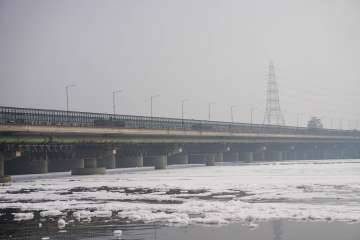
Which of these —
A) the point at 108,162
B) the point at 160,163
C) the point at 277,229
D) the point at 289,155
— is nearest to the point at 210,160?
the point at 160,163

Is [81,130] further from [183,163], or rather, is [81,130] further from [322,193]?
[183,163]

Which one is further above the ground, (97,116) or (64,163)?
(97,116)

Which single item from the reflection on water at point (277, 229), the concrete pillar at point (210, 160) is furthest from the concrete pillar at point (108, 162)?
the reflection on water at point (277, 229)

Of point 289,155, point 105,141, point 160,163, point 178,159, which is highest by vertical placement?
point 105,141

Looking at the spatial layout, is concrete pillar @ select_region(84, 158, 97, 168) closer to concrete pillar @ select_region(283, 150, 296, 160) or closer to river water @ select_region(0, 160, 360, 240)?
river water @ select_region(0, 160, 360, 240)

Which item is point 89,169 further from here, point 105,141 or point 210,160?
point 210,160

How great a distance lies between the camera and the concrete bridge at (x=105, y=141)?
70.7 m

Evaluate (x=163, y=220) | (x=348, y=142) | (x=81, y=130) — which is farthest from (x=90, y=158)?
(x=348, y=142)

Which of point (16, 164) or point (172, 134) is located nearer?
point (16, 164)

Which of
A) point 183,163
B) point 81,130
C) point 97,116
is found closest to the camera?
point 81,130

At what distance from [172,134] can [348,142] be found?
109446 millimetres

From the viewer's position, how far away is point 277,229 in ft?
66.5

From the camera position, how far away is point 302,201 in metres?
30.1

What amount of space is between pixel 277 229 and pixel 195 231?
291 centimetres
